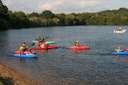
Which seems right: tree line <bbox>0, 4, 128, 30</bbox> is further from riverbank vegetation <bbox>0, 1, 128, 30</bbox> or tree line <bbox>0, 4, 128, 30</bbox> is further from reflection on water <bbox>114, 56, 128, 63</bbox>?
reflection on water <bbox>114, 56, 128, 63</bbox>

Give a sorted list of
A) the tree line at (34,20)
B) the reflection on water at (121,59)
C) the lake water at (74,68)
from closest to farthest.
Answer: the lake water at (74,68) → the reflection on water at (121,59) → the tree line at (34,20)

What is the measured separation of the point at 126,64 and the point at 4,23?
101 metres

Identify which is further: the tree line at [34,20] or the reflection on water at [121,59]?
the tree line at [34,20]

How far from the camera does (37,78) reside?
2852cm

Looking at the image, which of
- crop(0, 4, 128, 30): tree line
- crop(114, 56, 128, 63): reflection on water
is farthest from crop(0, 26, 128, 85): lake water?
crop(0, 4, 128, 30): tree line

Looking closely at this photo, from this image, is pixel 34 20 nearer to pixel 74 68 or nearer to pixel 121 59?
pixel 121 59

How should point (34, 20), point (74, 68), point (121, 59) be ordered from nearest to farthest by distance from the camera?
point (74, 68), point (121, 59), point (34, 20)

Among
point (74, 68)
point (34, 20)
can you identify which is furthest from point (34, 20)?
point (74, 68)

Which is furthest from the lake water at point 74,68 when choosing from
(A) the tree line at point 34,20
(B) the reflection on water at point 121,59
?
(A) the tree line at point 34,20

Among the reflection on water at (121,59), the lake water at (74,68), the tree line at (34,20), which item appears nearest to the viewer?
the lake water at (74,68)

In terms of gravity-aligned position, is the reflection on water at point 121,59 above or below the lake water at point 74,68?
below

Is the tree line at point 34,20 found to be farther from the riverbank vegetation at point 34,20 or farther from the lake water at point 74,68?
the lake water at point 74,68

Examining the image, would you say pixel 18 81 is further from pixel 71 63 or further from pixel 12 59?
pixel 12 59

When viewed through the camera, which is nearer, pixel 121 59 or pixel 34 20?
pixel 121 59
